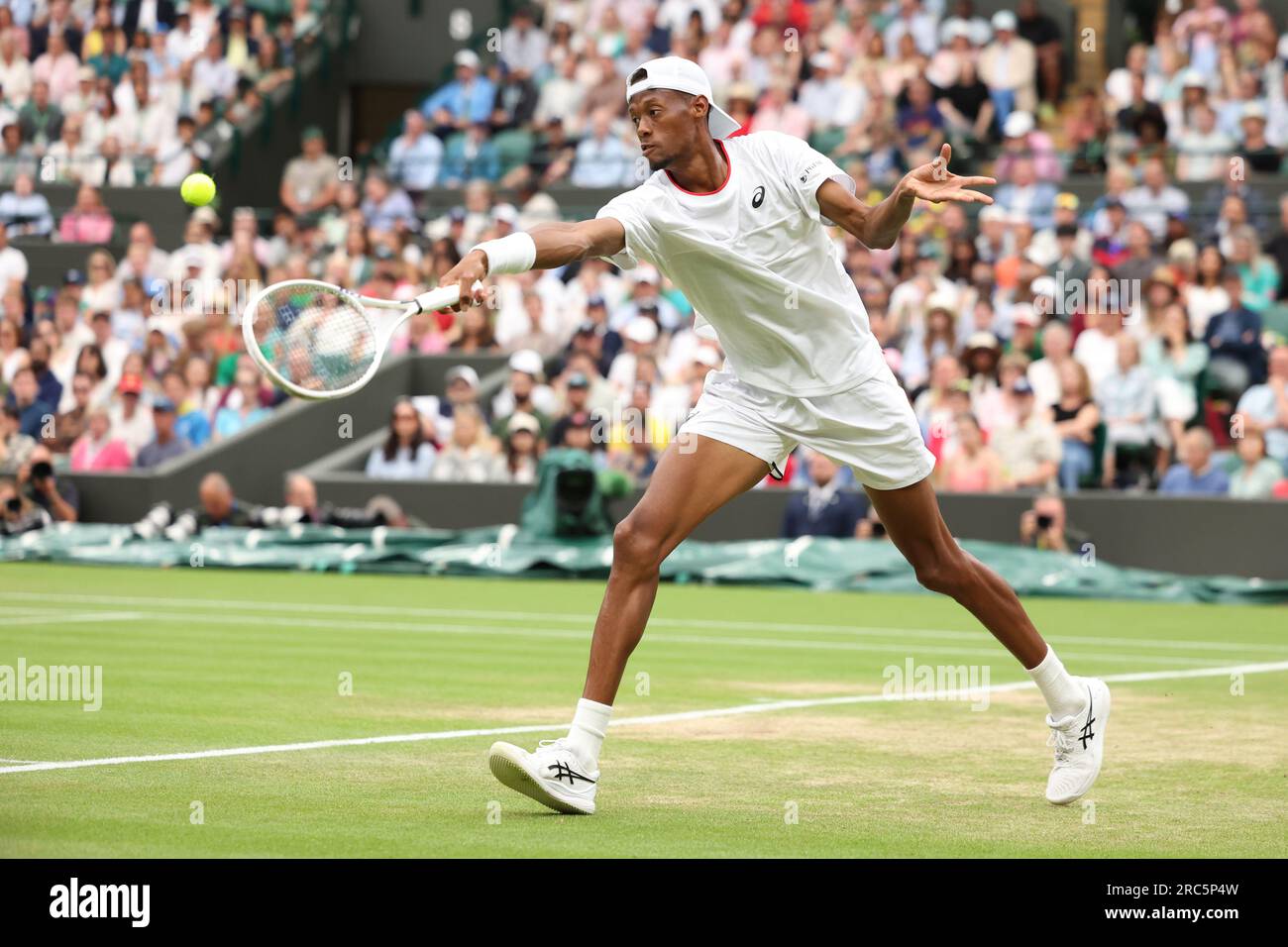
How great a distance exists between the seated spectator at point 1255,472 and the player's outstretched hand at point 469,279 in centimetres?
1200

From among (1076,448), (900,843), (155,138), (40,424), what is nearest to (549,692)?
(900,843)

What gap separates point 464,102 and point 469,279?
20894 mm

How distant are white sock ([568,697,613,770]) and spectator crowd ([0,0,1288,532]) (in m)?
11.3

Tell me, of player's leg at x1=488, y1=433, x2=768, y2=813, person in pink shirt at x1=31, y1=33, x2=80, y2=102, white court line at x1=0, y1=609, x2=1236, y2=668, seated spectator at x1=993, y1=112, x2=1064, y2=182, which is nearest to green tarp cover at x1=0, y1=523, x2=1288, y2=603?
white court line at x1=0, y1=609, x2=1236, y2=668

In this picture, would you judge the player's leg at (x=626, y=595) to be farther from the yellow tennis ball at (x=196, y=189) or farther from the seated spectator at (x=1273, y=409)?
the seated spectator at (x=1273, y=409)

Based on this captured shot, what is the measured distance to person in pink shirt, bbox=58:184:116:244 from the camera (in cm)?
2614

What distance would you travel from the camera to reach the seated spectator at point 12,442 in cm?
2123

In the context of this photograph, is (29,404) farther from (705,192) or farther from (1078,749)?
(1078,749)

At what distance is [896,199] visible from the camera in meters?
6.62

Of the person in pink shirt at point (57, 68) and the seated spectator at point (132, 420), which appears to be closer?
the seated spectator at point (132, 420)

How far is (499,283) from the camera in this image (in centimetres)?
2206

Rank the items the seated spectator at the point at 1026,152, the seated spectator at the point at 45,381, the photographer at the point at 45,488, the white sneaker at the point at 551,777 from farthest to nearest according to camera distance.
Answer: the seated spectator at the point at 45,381 < the seated spectator at the point at 1026,152 < the photographer at the point at 45,488 < the white sneaker at the point at 551,777

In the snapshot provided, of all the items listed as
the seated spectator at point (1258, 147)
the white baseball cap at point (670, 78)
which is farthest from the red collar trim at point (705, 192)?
the seated spectator at point (1258, 147)
